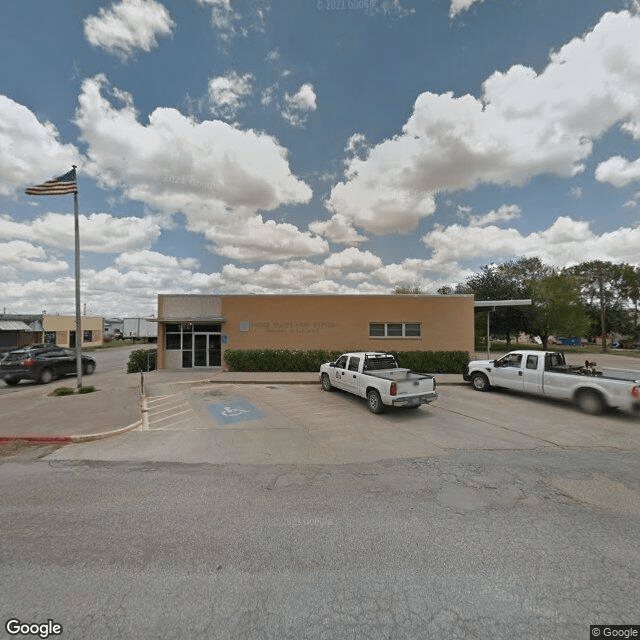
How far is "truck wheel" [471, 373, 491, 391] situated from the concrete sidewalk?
125cm

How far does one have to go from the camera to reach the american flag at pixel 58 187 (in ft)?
38.2

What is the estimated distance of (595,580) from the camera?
9.70ft

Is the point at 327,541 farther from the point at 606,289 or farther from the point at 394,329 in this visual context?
the point at 606,289

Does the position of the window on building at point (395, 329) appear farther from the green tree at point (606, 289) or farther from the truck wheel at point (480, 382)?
the green tree at point (606, 289)

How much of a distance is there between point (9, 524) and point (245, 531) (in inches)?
117

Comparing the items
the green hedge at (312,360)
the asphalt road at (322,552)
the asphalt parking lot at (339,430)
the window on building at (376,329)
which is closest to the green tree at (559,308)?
the green hedge at (312,360)

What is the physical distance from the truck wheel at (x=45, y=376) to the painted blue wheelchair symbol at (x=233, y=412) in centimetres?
1105

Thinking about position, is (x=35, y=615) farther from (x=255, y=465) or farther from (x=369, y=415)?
(x=369, y=415)

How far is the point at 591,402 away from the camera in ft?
29.9

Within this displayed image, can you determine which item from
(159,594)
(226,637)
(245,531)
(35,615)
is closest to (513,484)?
(245,531)

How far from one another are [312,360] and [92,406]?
1004 cm

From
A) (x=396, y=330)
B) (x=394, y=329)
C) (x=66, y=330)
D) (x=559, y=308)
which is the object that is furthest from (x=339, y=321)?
(x=66, y=330)

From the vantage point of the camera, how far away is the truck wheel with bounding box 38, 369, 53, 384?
15297mm

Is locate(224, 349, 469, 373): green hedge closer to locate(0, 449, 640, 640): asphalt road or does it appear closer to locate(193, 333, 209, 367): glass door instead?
locate(193, 333, 209, 367): glass door
